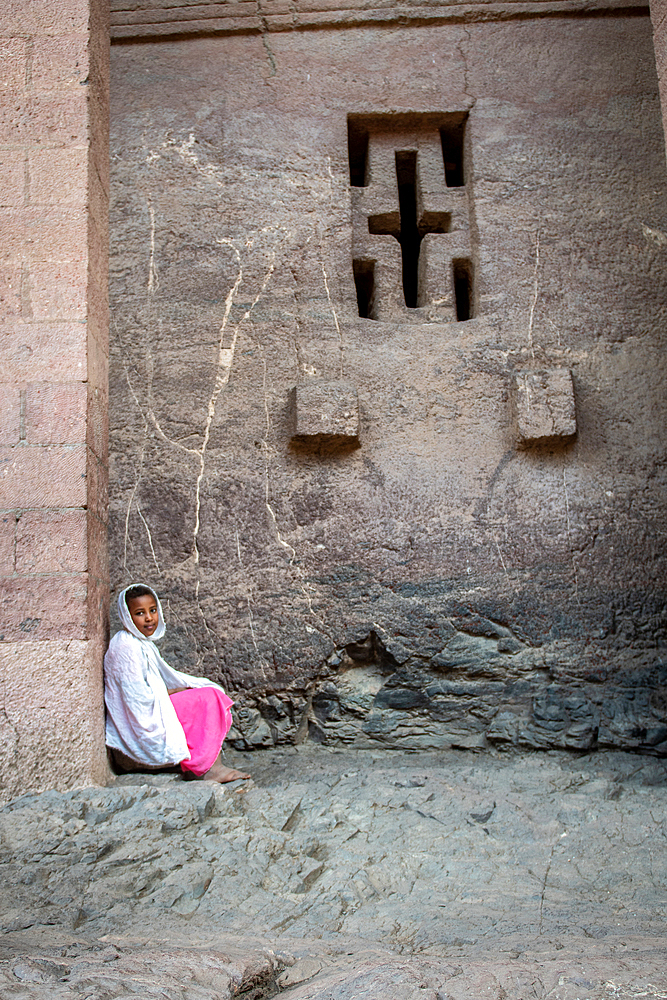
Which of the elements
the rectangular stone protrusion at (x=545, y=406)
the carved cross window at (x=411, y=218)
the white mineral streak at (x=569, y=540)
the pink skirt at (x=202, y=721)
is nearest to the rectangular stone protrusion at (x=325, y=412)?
the carved cross window at (x=411, y=218)

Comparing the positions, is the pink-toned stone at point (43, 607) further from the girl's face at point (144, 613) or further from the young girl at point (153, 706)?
the girl's face at point (144, 613)

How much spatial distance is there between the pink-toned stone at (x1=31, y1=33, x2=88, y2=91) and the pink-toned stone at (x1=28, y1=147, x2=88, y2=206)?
30cm

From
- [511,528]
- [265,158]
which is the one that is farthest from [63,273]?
[511,528]

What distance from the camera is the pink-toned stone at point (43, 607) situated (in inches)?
119

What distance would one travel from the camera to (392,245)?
4.43 m

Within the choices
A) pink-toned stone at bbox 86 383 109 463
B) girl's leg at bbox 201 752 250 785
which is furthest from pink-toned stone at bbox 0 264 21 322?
girl's leg at bbox 201 752 250 785

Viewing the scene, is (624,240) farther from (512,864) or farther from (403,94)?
(512,864)

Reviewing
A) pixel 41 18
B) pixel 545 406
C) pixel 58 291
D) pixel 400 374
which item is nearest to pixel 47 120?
pixel 41 18

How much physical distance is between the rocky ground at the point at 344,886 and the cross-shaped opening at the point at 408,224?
2593 mm

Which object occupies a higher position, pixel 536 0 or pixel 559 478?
pixel 536 0

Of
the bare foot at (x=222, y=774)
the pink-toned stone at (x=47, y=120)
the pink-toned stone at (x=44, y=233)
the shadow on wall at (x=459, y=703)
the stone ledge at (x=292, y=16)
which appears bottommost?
the bare foot at (x=222, y=774)

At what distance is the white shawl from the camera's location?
3.28 meters

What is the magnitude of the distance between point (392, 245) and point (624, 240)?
3.94ft

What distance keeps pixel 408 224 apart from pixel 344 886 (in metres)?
3.58
